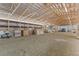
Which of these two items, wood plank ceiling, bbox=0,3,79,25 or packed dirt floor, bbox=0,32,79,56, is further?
packed dirt floor, bbox=0,32,79,56

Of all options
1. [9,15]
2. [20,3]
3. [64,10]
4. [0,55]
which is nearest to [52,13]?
[64,10]

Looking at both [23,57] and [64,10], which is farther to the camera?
[64,10]

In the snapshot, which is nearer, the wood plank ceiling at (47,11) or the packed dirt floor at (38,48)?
the wood plank ceiling at (47,11)

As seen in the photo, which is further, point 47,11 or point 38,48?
point 38,48

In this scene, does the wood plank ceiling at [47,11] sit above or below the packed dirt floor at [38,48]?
above

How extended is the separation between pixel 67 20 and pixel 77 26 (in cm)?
39

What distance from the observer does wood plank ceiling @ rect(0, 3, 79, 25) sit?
Answer: 361 cm

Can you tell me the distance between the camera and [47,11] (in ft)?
12.8

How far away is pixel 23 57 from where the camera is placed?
11.3 feet

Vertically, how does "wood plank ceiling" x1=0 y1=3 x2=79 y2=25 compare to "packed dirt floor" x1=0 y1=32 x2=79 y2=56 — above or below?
above

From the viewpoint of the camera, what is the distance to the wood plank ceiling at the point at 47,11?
3.61 meters

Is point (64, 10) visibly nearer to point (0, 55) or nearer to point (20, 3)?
point (20, 3)

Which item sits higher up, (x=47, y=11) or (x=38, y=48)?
(x=47, y=11)

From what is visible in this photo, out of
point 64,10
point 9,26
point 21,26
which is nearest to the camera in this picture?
point 64,10
